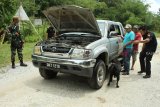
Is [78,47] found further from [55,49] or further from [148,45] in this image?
[148,45]

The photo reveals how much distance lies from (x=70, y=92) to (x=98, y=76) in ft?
2.93

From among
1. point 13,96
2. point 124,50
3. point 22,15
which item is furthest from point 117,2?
point 13,96

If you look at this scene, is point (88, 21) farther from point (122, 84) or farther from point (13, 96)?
point (13, 96)

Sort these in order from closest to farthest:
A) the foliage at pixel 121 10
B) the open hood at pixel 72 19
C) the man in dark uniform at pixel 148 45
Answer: the open hood at pixel 72 19 < the man in dark uniform at pixel 148 45 < the foliage at pixel 121 10

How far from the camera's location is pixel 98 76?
6684 millimetres

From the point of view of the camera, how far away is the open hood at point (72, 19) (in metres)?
6.97

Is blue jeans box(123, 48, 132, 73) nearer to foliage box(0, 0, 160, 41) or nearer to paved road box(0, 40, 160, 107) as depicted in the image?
paved road box(0, 40, 160, 107)

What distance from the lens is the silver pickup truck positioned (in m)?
6.20

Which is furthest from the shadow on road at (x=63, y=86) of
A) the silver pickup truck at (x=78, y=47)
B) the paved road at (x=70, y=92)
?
the silver pickup truck at (x=78, y=47)

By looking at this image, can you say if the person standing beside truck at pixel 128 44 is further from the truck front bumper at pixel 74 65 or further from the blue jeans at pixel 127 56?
the truck front bumper at pixel 74 65

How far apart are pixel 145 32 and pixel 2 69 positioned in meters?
5.17

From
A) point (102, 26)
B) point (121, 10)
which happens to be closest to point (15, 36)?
point (102, 26)

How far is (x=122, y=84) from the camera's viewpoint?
289 inches

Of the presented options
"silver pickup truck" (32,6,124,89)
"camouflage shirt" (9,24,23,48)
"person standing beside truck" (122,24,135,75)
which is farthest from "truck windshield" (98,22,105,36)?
"camouflage shirt" (9,24,23,48)
